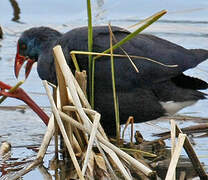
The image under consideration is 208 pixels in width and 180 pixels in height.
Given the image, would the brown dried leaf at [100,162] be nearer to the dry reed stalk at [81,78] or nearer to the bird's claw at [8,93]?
the dry reed stalk at [81,78]

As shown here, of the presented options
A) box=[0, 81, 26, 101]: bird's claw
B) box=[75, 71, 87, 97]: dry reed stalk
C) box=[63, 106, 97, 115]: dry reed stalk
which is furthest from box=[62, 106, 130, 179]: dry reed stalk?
box=[0, 81, 26, 101]: bird's claw

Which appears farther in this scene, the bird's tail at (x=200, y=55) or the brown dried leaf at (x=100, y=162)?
the bird's tail at (x=200, y=55)

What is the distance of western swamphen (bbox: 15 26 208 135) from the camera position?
551cm

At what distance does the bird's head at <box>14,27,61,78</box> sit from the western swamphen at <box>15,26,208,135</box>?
358mm

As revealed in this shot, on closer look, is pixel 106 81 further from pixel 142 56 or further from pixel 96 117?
pixel 96 117

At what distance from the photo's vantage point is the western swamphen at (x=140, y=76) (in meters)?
5.51

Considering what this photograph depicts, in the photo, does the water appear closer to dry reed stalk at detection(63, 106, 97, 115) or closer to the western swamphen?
the western swamphen

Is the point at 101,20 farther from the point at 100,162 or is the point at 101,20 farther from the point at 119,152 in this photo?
the point at 119,152

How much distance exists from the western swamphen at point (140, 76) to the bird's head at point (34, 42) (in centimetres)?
36

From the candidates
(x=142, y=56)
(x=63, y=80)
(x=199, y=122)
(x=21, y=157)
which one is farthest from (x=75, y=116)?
(x=199, y=122)

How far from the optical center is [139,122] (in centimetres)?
571

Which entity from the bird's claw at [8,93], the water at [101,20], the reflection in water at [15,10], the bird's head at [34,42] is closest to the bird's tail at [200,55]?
the water at [101,20]

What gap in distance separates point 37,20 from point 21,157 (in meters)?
3.81

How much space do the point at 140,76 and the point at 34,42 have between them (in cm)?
107
